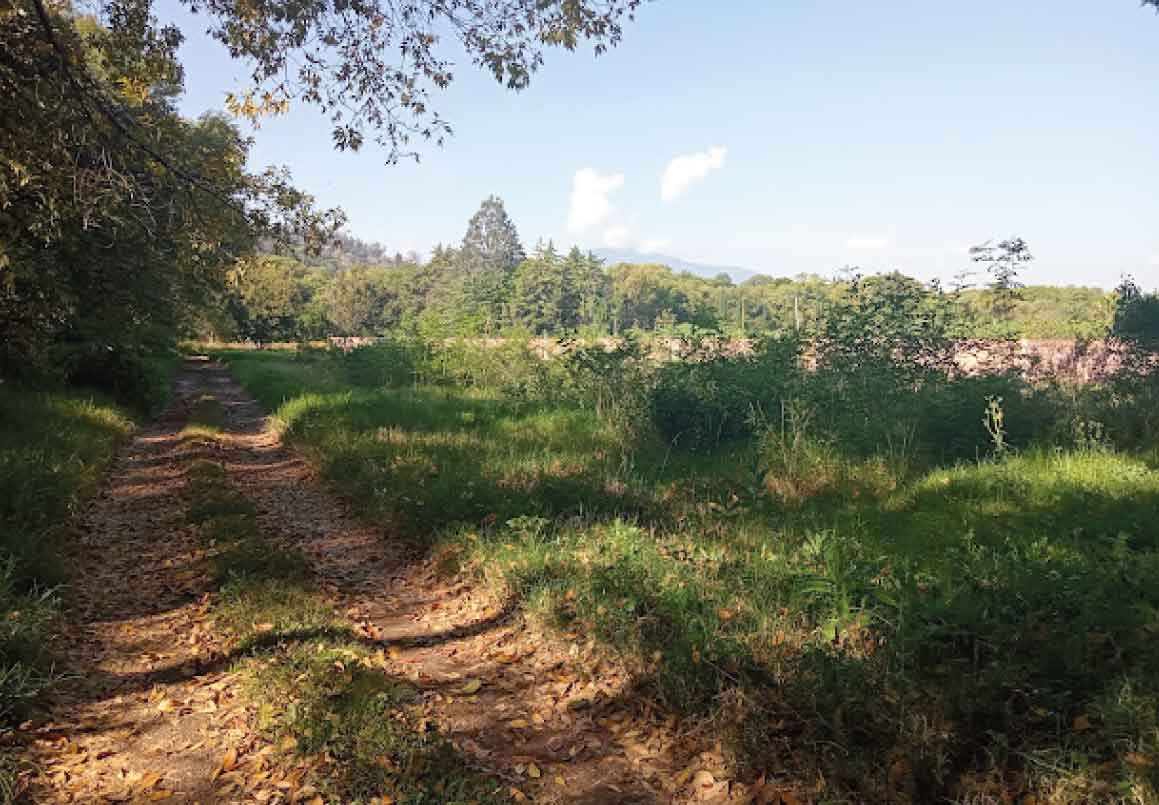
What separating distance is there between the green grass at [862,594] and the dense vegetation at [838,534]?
0.02m

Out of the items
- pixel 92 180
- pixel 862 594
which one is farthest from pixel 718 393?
pixel 92 180

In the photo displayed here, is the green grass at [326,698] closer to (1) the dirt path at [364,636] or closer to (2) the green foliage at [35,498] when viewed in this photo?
(1) the dirt path at [364,636]

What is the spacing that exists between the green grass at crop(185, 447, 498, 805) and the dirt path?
134 mm

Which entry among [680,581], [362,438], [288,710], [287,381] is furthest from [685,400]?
[287,381]

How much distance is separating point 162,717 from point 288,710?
0.81m

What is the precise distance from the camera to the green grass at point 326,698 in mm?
3111

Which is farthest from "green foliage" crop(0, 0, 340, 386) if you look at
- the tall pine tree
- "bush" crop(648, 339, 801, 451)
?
the tall pine tree

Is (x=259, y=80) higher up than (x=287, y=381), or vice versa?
(x=259, y=80)

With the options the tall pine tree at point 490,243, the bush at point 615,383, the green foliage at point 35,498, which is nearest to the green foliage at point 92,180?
the green foliage at point 35,498

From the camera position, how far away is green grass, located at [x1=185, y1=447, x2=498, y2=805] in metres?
3.11

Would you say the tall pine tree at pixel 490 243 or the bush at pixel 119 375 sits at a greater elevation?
the tall pine tree at pixel 490 243

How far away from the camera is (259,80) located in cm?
739

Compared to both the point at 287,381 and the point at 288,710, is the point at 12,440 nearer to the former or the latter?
the point at 288,710

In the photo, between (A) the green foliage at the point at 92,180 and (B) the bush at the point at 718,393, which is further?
(B) the bush at the point at 718,393
